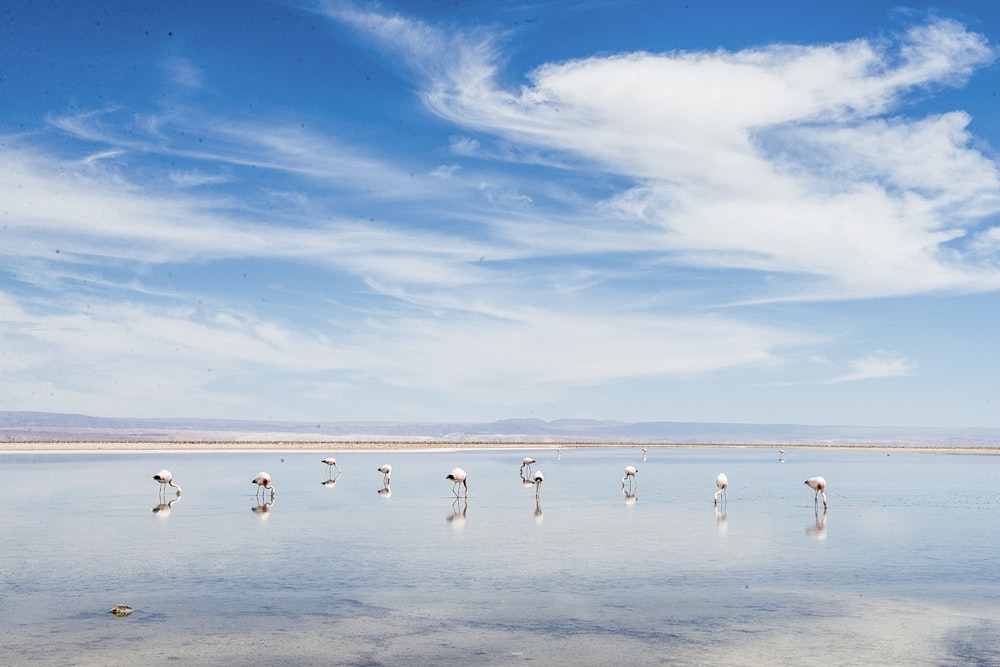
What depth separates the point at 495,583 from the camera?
16203mm

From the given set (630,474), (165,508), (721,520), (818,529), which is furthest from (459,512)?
(630,474)

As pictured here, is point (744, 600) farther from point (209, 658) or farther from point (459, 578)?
point (209, 658)

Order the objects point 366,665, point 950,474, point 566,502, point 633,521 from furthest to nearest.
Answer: point 950,474
point 566,502
point 633,521
point 366,665

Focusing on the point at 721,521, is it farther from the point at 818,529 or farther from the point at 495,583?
the point at 495,583

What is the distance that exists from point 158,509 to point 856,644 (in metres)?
22.3

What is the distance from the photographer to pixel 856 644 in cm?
1229

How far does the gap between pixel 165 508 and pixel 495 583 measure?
1627cm

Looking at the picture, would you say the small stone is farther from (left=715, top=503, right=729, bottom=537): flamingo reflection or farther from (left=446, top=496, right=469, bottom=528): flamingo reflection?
(left=715, top=503, right=729, bottom=537): flamingo reflection

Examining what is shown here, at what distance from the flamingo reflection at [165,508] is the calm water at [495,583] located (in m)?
0.28

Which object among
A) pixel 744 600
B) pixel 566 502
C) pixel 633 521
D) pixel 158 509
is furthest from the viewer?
pixel 566 502

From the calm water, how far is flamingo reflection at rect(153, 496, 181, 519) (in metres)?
0.28

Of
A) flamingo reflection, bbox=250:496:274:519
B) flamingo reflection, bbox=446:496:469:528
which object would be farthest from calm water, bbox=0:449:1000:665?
flamingo reflection, bbox=250:496:274:519

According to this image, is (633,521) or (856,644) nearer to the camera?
(856,644)

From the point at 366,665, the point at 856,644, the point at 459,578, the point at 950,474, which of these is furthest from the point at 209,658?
the point at 950,474
